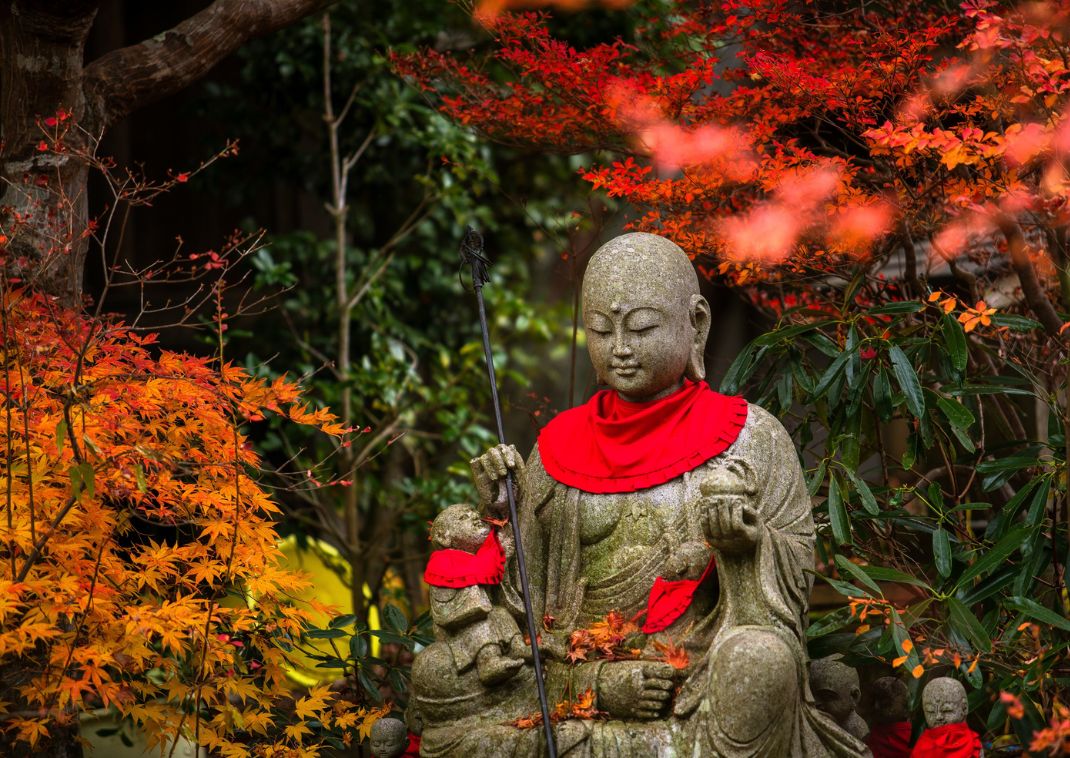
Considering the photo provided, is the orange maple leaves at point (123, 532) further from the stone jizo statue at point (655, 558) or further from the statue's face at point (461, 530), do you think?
the stone jizo statue at point (655, 558)

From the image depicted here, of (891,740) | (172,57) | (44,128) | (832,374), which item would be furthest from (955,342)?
(44,128)

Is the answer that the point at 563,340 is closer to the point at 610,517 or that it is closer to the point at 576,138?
the point at 576,138

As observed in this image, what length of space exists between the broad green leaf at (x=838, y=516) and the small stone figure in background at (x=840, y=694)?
519 millimetres

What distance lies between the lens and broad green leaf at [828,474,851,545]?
19.1ft

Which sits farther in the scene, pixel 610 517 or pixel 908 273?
pixel 908 273

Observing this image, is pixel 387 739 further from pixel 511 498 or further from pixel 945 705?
pixel 945 705

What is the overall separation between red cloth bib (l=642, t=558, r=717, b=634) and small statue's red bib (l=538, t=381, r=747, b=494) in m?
0.41

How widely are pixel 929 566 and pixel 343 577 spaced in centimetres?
416

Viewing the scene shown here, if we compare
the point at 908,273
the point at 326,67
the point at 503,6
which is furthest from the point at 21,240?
the point at 908,273

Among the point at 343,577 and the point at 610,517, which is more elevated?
the point at 610,517

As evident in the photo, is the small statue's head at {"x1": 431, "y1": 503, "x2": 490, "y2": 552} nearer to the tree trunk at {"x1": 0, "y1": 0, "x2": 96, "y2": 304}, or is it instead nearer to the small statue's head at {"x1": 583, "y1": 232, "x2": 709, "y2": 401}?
the small statue's head at {"x1": 583, "y1": 232, "x2": 709, "y2": 401}

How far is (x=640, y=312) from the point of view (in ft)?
17.9

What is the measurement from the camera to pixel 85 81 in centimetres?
670

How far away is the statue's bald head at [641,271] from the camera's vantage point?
549cm
